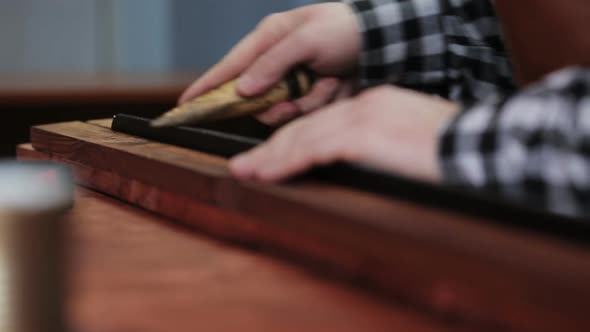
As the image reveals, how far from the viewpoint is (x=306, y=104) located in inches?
44.1

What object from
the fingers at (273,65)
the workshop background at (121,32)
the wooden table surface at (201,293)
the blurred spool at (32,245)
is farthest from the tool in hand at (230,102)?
the workshop background at (121,32)

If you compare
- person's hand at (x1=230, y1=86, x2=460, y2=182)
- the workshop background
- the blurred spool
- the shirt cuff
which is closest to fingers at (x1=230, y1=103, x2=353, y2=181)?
person's hand at (x1=230, y1=86, x2=460, y2=182)

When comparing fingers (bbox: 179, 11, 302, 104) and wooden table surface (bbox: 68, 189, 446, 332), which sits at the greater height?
fingers (bbox: 179, 11, 302, 104)

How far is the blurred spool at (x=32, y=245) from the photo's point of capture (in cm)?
41

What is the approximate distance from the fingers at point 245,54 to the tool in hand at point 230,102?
5 cm

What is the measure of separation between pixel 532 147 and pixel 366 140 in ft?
0.46

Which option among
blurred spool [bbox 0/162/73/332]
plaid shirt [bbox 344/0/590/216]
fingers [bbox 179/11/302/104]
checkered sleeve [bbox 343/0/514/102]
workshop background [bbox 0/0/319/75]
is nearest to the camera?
blurred spool [bbox 0/162/73/332]

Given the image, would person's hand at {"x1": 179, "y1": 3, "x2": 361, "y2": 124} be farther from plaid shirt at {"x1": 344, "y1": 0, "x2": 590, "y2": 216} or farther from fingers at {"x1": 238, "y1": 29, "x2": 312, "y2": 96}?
plaid shirt at {"x1": 344, "y1": 0, "x2": 590, "y2": 216}

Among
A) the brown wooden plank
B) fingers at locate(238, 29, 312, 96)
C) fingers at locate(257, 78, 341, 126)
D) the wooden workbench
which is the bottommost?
the wooden workbench

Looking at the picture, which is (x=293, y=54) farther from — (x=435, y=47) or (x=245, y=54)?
(x=435, y=47)

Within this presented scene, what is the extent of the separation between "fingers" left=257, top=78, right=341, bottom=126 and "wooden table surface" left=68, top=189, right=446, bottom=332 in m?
0.40

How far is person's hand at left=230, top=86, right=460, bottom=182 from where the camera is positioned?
0.68 meters

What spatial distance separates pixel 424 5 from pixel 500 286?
78cm

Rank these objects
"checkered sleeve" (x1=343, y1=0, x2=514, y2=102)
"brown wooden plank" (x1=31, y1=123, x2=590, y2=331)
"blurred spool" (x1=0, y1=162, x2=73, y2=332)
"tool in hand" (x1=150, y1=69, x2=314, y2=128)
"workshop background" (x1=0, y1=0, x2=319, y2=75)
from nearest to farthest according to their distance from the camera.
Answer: "blurred spool" (x1=0, y1=162, x2=73, y2=332), "brown wooden plank" (x1=31, y1=123, x2=590, y2=331), "tool in hand" (x1=150, y1=69, x2=314, y2=128), "checkered sleeve" (x1=343, y1=0, x2=514, y2=102), "workshop background" (x1=0, y1=0, x2=319, y2=75)
